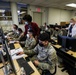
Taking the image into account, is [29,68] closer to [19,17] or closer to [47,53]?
[47,53]

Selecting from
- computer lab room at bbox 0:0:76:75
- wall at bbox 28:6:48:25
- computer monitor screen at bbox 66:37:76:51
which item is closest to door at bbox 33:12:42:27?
wall at bbox 28:6:48:25

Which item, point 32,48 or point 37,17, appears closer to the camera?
point 32,48

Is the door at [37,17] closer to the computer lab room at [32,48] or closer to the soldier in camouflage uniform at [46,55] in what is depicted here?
the computer lab room at [32,48]

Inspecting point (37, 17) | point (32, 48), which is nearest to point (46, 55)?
point (32, 48)

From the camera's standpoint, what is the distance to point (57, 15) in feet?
30.5

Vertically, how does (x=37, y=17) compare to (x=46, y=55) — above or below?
above

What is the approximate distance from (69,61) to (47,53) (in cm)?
108

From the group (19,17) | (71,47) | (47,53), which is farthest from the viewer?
(19,17)

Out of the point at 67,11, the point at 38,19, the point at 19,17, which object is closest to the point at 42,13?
the point at 38,19

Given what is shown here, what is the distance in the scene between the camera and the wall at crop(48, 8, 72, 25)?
28.4 feet

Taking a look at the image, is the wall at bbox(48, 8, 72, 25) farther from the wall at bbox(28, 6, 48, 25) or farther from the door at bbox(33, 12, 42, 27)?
the door at bbox(33, 12, 42, 27)

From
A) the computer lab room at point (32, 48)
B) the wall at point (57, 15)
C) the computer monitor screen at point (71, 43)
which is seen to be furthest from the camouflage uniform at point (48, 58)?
the wall at point (57, 15)

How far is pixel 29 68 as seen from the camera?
1368 mm

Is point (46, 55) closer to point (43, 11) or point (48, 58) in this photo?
point (48, 58)
